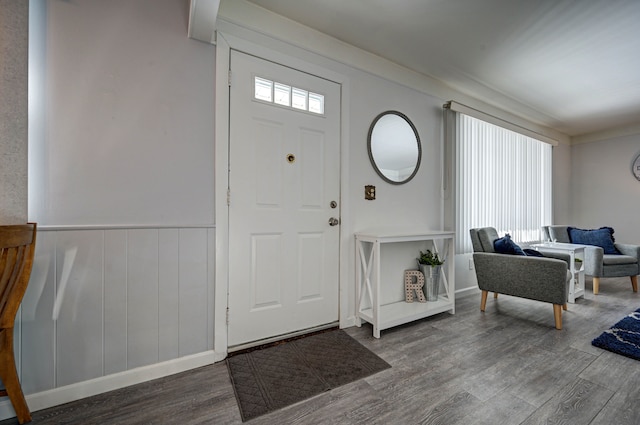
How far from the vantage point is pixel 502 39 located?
7.39ft

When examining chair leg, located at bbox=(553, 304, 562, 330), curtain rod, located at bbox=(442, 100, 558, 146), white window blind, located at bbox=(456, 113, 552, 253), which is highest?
curtain rod, located at bbox=(442, 100, 558, 146)

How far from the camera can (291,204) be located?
2117 mm

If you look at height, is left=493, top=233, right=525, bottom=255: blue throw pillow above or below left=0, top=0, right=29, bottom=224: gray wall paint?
below

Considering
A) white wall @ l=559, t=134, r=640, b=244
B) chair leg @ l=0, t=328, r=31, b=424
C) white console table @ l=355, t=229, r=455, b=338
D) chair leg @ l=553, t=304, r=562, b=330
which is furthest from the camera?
white wall @ l=559, t=134, r=640, b=244

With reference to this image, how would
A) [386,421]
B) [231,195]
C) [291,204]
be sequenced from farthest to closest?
[291,204] < [231,195] < [386,421]

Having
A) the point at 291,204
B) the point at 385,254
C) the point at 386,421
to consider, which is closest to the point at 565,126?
the point at 385,254

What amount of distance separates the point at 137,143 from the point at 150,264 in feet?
2.41

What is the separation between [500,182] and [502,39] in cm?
203

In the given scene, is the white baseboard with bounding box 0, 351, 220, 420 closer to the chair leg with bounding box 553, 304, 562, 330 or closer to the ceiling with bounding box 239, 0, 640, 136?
the ceiling with bounding box 239, 0, 640, 136

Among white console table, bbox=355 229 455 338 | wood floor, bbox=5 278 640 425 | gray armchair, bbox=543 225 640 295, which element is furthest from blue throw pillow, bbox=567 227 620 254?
white console table, bbox=355 229 455 338

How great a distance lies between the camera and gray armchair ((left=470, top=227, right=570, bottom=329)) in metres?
2.29

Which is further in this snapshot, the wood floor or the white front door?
the white front door

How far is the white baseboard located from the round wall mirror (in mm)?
2090

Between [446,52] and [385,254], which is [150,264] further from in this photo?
[446,52]
